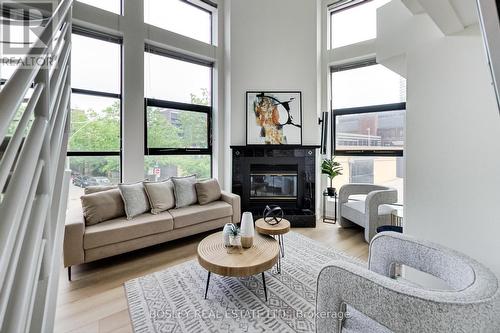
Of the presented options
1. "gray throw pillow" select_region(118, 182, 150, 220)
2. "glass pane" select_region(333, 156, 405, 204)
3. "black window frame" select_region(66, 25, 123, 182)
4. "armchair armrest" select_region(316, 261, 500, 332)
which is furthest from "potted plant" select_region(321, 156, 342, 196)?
"black window frame" select_region(66, 25, 123, 182)

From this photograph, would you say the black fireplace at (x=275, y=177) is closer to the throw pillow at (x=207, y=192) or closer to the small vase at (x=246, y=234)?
the throw pillow at (x=207, y=192)

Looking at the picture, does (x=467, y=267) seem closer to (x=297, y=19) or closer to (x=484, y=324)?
(x=484, y=324)

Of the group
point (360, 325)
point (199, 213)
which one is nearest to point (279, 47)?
point (199, 213)

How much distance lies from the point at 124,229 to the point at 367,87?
4.41 metres

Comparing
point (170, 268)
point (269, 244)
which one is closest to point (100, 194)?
point (170, 268)

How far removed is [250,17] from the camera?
432cm

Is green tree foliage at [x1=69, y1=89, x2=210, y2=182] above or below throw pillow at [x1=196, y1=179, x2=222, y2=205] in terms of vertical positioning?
above

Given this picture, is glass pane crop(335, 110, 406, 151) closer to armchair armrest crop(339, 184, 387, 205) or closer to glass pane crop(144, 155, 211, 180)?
armchair armrest crop(339, 184, 387, 205)

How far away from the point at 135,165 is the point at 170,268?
1.85 meters

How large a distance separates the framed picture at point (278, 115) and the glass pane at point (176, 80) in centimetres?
104

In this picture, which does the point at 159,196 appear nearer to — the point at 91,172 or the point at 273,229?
the point at 91,172

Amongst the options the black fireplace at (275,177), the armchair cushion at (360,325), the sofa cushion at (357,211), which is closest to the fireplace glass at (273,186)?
the black fireplace at (275,177)

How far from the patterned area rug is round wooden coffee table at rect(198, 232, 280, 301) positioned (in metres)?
0.16

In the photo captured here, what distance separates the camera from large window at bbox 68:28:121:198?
3.25 meters
